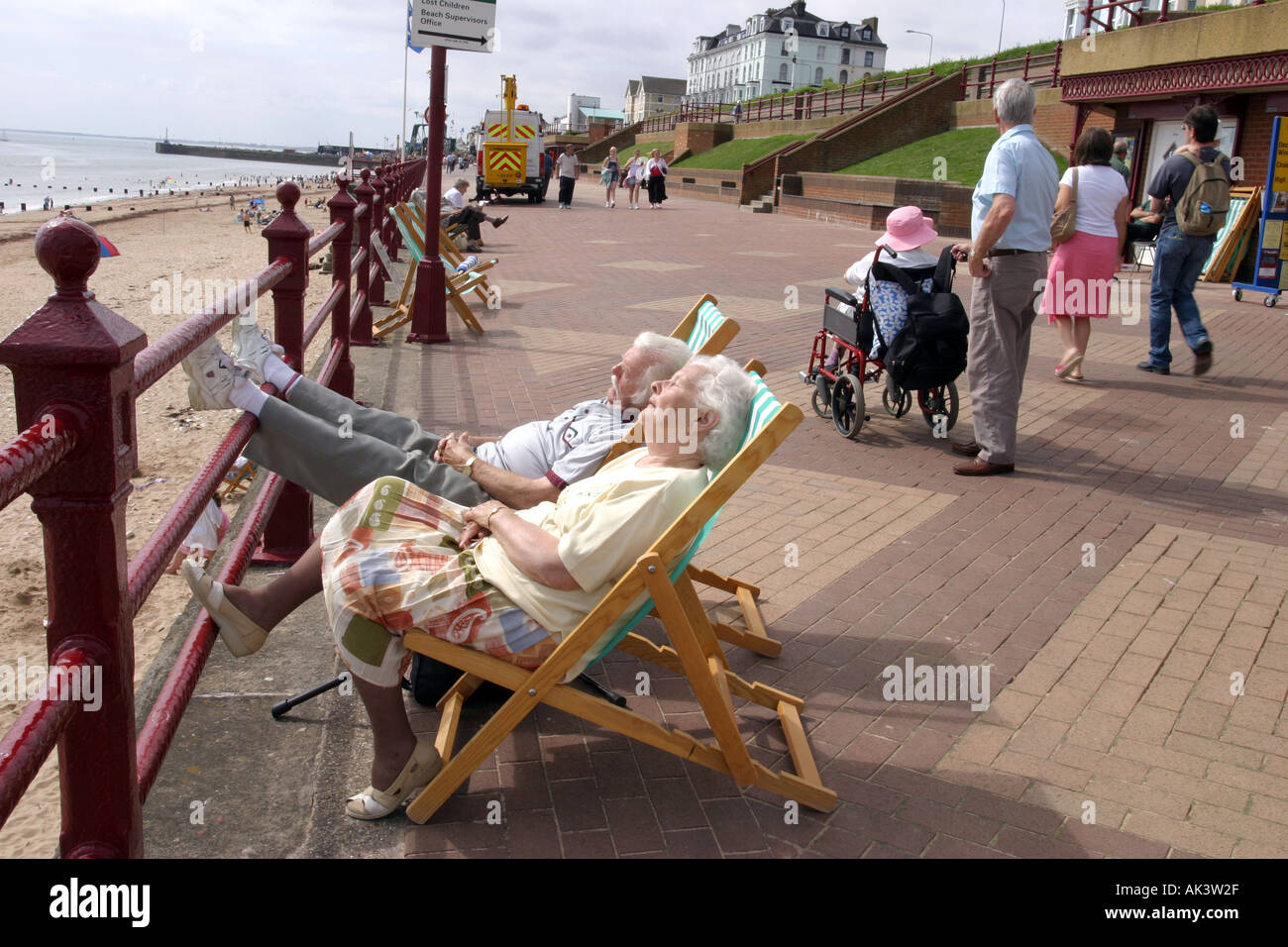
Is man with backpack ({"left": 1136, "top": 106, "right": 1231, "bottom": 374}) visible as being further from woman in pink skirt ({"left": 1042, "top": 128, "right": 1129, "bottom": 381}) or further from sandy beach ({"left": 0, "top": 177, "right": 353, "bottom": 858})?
sandy beach ({"left": 0, "top": 177, "right": 353, "bottom": 858})

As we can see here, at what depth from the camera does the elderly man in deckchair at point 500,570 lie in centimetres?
279

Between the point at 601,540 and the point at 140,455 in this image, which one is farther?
the point at 140,455

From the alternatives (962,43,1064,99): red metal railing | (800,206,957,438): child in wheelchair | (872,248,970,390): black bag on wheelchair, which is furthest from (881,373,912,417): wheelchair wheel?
(962,43,1064,99): red metal railing

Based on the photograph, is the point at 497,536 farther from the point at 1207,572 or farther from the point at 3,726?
the point at 1207,572

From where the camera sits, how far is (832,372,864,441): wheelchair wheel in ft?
22.0

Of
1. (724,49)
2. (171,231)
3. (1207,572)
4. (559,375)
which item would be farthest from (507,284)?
(724,49)

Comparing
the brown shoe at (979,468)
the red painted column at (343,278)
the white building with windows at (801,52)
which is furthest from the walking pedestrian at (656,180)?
the white building with windows at (801,52)

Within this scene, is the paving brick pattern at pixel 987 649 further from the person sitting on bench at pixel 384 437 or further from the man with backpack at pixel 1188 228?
the person sitting on bench at pixel 384 437

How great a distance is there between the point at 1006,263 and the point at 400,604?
4.44m

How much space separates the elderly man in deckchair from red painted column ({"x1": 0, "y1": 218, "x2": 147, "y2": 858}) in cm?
77

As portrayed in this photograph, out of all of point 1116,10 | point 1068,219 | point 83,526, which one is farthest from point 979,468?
point 1116,10

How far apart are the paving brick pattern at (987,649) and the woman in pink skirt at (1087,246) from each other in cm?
55

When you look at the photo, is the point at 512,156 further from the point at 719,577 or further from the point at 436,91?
the point at 719,577

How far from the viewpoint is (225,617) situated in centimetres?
Result: 304
